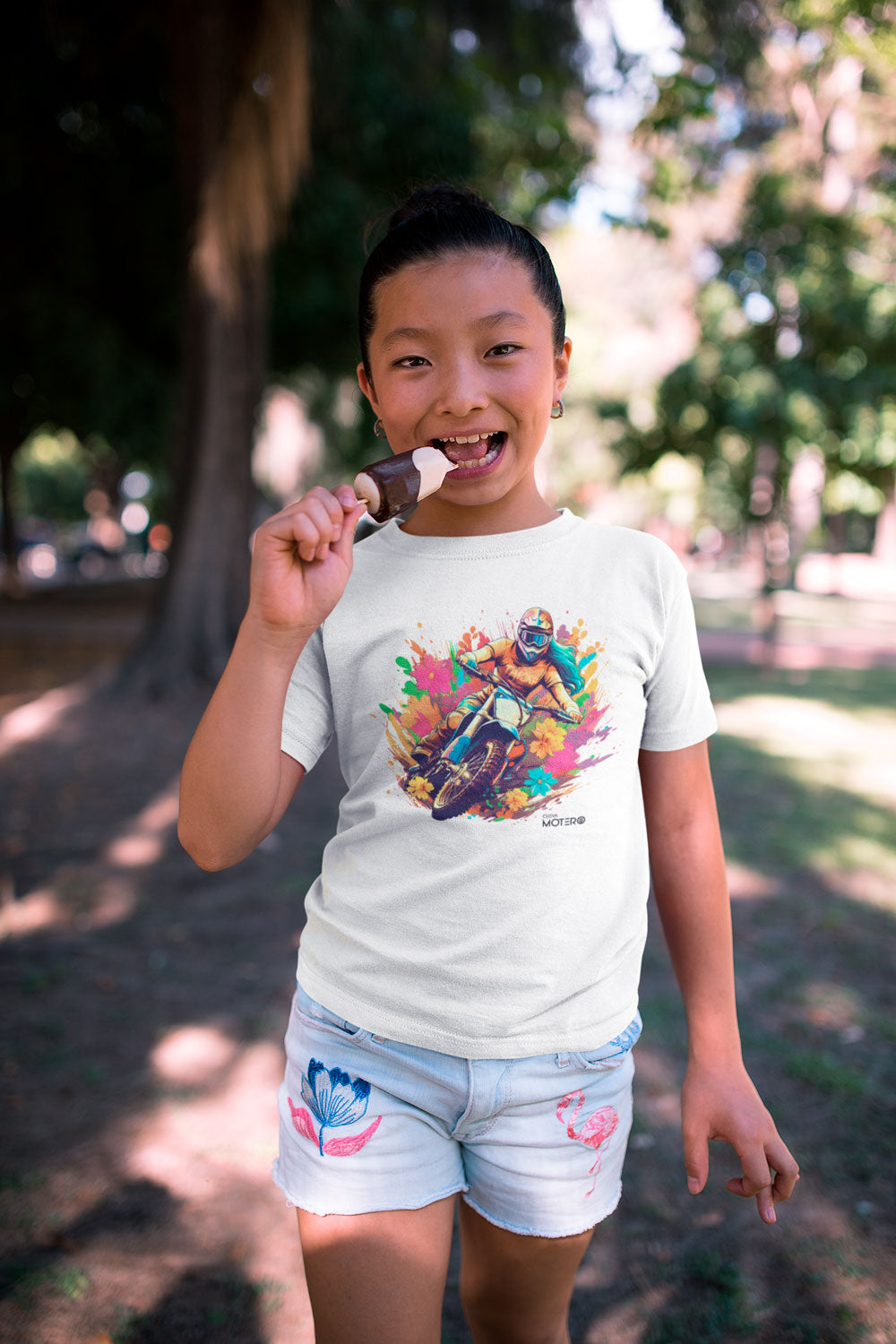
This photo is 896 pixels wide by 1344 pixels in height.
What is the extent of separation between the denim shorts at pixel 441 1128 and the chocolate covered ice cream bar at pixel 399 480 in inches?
28.5

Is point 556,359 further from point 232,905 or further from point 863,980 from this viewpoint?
point 232,905

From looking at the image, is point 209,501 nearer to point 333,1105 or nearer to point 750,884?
point 750,884

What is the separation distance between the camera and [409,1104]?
141 cm

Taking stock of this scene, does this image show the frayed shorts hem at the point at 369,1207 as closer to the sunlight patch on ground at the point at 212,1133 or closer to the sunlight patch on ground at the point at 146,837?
the sunlight patch on ground at the point at 212,1133

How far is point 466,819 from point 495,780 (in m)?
0.07

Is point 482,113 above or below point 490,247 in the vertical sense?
above

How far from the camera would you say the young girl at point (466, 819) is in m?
1.37

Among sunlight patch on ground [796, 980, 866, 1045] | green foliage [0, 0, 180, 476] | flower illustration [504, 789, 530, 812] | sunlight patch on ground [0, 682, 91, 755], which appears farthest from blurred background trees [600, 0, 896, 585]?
flower illustration [504, 789, 530, 812]

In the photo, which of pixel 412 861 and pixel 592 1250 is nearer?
pixel 412 861

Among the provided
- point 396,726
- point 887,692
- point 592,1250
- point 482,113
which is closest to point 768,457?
point 887,692

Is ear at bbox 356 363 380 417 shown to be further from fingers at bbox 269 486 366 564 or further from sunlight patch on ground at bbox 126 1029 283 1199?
sunlight patch on ground at bbox 126 1029 283 1199

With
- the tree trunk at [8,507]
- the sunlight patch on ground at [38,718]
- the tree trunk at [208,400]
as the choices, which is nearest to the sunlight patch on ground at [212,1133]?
the sunlight patch on ground at [38,718]

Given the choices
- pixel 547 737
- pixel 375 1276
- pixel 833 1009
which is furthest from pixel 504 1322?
pixel 833 1009

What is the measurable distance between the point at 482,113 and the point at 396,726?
11243 millimetres
